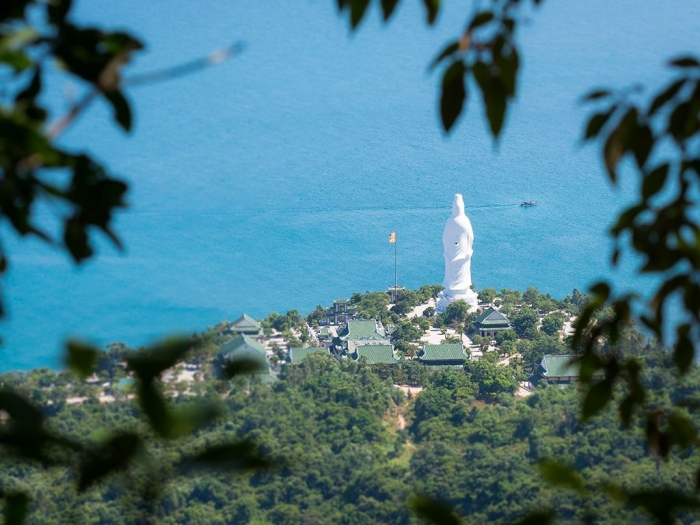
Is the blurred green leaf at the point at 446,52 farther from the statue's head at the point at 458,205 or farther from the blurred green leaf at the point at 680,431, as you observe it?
the statue's head at the point at 458,205

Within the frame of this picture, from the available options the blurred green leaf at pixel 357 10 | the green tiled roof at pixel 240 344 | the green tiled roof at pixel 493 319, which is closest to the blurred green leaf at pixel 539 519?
the blurred green leaf at pixel 357 10

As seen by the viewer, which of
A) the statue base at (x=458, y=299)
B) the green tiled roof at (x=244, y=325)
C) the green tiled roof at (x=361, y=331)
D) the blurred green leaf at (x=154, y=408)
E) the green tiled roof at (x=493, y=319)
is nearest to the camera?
the blurred green leaf at (x=154, y=408)

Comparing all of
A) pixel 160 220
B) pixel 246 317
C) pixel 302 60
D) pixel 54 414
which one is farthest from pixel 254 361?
pixel 302 60

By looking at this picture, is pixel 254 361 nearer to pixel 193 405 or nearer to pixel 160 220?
pixel 193 405

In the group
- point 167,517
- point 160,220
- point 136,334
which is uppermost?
point 160,220

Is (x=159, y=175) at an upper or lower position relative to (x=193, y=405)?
upper

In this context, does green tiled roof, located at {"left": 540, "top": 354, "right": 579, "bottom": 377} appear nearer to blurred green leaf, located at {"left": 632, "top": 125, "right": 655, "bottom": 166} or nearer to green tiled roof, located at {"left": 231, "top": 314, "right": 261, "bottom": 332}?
green tiled roof, located at {"left": 231, "top": 314, "right": 261, "bottom": 332}

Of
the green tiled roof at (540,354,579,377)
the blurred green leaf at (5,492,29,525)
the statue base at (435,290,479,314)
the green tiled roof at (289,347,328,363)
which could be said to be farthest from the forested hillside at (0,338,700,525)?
the blurred green leaf at (5,492,29,525)

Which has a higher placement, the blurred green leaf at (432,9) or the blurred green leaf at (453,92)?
the blurred green leaf at (432,9)
